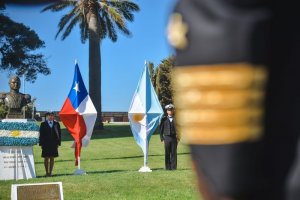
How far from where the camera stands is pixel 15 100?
13.8 m

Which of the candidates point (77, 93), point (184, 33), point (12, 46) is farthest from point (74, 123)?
point (12, 46)

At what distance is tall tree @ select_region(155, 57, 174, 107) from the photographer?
51.7 meters

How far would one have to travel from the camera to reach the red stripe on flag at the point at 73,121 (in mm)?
13391

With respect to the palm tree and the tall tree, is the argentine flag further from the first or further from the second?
the tall tree

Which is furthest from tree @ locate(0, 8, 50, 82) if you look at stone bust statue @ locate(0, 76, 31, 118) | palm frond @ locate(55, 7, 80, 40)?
stone bust statue @ locate(0, 76, 31, 118)

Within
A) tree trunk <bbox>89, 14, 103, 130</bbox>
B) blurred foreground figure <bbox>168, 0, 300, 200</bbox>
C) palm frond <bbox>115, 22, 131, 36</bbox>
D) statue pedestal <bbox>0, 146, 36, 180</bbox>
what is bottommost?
statue pedestal <bbox>0, 146, 36, 180</bbox>

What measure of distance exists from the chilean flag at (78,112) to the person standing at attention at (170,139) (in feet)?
6.11

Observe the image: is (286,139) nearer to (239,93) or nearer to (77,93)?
(239,93)

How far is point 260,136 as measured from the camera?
80 centimetres

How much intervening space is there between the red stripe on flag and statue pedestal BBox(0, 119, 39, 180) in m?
1.21

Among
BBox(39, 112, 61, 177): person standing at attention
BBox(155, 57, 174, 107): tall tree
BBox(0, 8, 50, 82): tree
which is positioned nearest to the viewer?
BBox(39, 112, 61, 177): person standing at attention

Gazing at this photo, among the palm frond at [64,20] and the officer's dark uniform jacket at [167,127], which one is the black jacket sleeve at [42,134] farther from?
the palm frond at [64,20]

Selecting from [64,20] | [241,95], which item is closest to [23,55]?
[64,20]

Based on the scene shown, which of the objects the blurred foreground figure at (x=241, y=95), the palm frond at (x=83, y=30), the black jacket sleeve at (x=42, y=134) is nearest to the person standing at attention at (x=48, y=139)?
the black jacket sleeve at (x=42, y=134)
